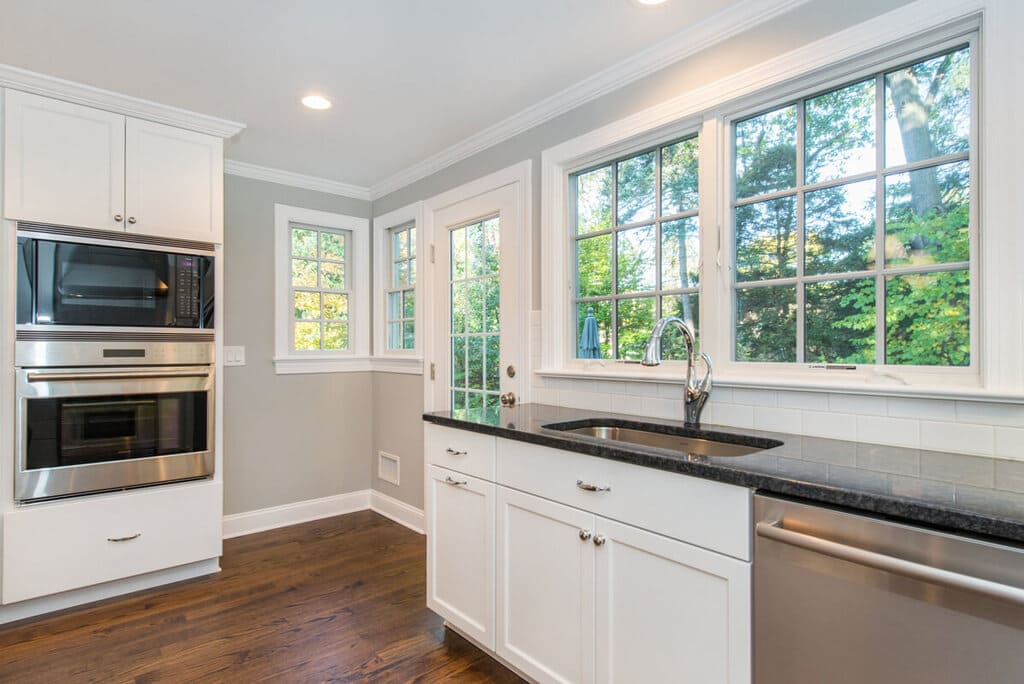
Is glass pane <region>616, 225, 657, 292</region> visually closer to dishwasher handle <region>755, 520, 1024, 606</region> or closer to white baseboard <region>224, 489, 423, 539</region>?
dishwasher handle <region>755, 520, 1024, 606</region>

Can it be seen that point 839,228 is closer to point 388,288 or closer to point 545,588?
point 545,588

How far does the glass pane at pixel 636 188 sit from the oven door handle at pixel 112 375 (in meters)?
2.28

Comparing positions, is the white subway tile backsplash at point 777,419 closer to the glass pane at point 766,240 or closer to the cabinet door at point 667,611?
the glass pane at point 766,240

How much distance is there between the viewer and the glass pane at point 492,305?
2947mm

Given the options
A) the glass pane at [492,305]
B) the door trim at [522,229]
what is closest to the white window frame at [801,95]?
the door trim at [522,229]

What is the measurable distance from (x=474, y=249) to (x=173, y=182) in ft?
5.19

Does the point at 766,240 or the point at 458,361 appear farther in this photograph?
the point at 458,361

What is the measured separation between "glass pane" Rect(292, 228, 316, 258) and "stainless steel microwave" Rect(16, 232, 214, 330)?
0.93m

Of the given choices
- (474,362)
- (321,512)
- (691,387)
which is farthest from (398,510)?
(691,387)

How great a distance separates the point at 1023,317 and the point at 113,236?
136 inches

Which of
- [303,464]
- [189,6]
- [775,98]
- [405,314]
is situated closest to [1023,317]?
[775,98]

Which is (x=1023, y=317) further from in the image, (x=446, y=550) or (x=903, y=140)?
(x=446, y=550)

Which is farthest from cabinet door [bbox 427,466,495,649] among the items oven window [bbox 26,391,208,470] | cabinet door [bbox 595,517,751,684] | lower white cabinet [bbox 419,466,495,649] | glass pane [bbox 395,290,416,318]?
glass pane [bbox 395,290,416,318]

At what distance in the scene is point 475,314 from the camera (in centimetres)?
311
